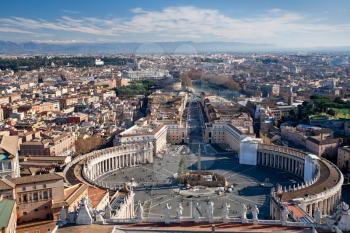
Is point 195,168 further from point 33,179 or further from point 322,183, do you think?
point 33,179

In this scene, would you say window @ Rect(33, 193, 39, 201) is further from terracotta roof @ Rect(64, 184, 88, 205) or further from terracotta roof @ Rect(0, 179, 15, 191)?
terracotta roof @ Rect(0, 179, 15, 191)

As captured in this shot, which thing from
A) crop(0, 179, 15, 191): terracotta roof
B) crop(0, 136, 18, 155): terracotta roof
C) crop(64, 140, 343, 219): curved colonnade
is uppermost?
crop(0, 136, 18, 155): terracotta roof

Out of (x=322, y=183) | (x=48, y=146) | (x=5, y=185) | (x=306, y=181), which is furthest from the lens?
(x=48, y=146)

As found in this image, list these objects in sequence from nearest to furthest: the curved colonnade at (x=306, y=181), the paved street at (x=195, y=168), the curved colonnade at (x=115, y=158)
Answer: the curved colonnade at (x=306, y=181)
the paved street at (x=195, y=168)
the curved colonnade at (x=115, y=158)

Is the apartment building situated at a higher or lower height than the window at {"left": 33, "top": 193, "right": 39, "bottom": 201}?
lower

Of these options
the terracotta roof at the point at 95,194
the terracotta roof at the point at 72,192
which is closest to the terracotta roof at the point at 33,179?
the terracotta roof at the point at 72,192

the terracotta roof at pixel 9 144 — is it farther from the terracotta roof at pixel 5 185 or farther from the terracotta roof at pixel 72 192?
the terracotta roof at pixel 72 192

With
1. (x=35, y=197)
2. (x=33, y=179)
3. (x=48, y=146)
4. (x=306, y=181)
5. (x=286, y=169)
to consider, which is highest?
(x=33, y=179)

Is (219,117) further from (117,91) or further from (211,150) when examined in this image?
(117,91)

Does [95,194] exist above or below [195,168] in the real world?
above

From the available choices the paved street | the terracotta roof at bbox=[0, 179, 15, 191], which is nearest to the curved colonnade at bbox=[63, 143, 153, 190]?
the paved street

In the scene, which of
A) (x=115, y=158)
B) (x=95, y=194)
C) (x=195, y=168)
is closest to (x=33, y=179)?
(x=95, y=194)
